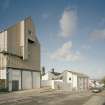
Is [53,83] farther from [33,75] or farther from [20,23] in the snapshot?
[20,23]

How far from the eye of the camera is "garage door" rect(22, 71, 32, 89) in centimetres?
5141

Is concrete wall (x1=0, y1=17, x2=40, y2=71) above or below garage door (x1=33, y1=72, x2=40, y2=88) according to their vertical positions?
above

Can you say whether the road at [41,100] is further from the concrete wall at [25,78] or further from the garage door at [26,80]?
the garage door at [26,80]

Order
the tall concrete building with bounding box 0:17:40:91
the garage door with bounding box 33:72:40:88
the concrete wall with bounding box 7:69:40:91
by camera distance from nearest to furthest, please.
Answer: the tall concrete building with bounding box 0:17:40:91, the concrete wall with bounding box 7:69:40:91, the garage door with bounding box 33:72:40:88

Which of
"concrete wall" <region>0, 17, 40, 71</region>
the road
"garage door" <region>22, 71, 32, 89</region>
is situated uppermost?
"concrete wall" <region>0, 17, 40, 71</region>

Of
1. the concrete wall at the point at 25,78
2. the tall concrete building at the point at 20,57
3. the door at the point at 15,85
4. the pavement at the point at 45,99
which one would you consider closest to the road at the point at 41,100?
the pavement at the point at 45,99

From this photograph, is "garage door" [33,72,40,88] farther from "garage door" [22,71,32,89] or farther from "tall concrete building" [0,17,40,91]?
"garage door" [22,71,32,89]

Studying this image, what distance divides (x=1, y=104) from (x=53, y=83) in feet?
151

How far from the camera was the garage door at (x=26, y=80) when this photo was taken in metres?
51.4

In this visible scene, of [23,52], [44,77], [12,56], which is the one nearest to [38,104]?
[12,56]

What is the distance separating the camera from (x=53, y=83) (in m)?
67.7

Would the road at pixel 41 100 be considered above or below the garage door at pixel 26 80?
below

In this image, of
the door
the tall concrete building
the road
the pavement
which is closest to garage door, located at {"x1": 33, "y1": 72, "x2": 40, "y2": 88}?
the tall concrete building

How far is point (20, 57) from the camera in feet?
167
